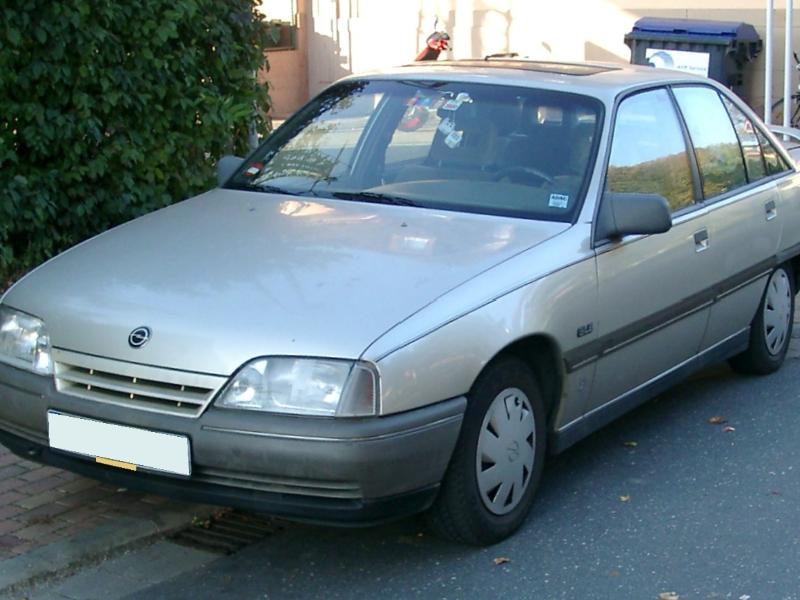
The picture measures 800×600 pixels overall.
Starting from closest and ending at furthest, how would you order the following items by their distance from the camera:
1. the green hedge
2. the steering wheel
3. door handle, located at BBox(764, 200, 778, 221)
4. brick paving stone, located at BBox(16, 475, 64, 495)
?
brick paving stone, located at BBox(16, 475, 64, 495) < the steering wheel < door handle, located at BBox(764, 200, 778, 221) < the green hedge

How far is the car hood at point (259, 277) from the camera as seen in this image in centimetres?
400

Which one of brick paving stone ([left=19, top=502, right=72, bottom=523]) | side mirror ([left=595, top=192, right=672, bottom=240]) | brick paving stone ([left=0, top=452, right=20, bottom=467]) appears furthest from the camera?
brick paving stone ([left=0, top=452, right=20, bottom=467])

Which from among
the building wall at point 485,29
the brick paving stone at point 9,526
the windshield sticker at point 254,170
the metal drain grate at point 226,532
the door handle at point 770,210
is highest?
the building wall at point 485,29

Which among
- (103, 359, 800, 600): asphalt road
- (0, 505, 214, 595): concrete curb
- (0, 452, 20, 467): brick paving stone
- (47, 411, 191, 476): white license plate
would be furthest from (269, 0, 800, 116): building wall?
(47, 411, 191, 476): white license plate

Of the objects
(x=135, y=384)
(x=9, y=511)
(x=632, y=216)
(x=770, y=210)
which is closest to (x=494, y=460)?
(x=632, y=216)

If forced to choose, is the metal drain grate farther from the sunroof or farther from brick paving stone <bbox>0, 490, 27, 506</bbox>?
the sunroof

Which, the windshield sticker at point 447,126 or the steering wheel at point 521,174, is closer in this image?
the steering wheel at point 521,174

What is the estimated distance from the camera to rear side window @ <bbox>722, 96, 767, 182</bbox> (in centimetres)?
641

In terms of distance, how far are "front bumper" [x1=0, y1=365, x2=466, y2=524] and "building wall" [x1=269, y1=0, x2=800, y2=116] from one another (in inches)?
442

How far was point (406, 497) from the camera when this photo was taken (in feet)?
13.3

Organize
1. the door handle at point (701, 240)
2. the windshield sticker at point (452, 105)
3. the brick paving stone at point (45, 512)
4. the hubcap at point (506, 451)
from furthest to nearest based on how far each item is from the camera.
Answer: the door handle at point (701, 240), the windshield sticker at point (452, 105), the brick paving stone at point (45, 512), the hubcap at point (506, 451)

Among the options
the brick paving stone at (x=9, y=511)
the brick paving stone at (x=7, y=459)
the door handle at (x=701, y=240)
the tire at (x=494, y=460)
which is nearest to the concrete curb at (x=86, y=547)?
the brick paving stone at (x=9, y=511)

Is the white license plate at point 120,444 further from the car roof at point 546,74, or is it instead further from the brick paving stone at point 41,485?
the car roof at point 546,74

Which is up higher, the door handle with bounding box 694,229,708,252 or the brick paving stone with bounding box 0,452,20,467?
the door handle with bounding box 694,229,708,252
